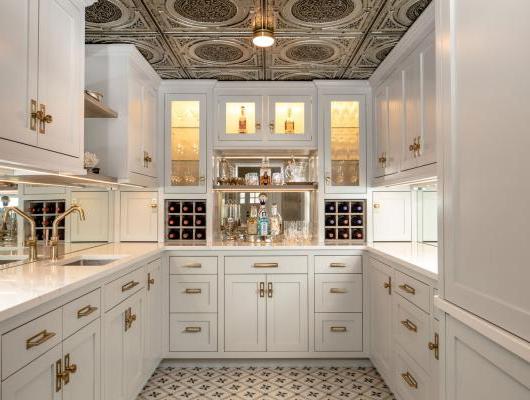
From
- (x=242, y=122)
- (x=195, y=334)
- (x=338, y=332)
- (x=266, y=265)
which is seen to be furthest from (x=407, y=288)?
(x=242, y=122)

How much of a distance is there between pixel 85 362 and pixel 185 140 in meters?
2.17

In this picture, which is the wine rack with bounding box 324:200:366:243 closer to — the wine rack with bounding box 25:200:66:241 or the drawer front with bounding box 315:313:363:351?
the drawer front with bounding box 315:313:363:351

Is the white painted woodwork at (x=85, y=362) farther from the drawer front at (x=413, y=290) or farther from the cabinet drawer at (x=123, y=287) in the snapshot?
the drawer front at (x=413, y=290)

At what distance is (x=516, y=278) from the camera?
862mm

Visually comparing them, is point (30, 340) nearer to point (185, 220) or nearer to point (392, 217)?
Answer: point (185, 220)

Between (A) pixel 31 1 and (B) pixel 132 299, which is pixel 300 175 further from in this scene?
(A) pixel 31 1

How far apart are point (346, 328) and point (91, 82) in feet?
8.70

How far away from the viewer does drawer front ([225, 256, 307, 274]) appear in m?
3.10

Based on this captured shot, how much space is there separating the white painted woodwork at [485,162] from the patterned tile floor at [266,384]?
1.71m

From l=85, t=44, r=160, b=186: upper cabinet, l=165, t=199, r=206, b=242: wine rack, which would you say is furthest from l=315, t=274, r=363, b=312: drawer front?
l=85, t=44, r=160, b=186: upper cabinet

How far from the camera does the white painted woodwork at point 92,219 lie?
314 centimetres

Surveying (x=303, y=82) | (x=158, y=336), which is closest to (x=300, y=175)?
(x=303, y=82)

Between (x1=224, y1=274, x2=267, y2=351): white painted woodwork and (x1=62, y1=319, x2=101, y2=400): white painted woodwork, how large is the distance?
133 centimetres

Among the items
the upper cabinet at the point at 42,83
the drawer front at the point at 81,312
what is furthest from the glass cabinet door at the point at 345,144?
the drawer front at the point at 81,312
